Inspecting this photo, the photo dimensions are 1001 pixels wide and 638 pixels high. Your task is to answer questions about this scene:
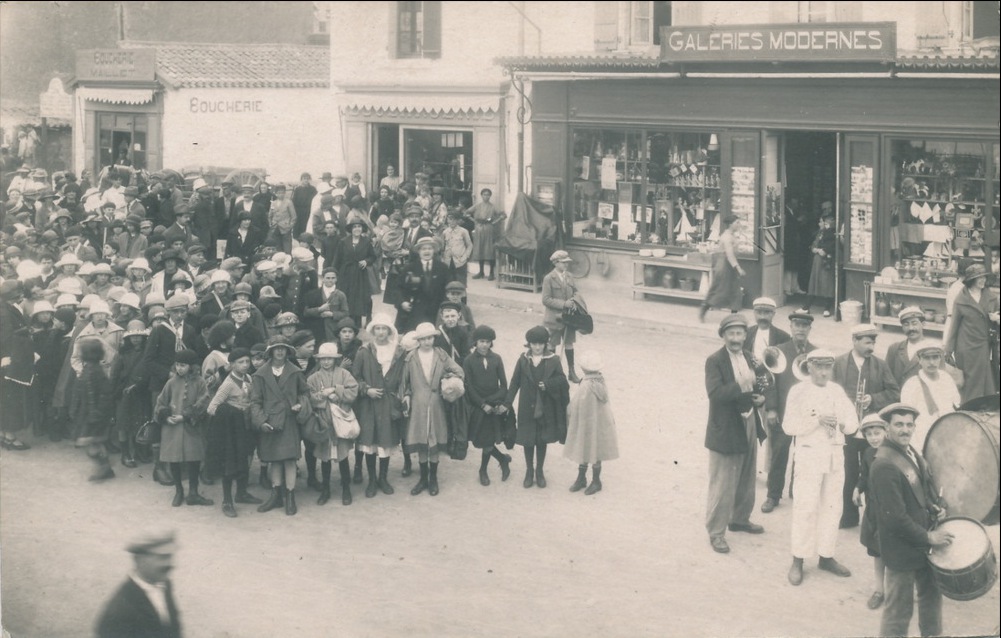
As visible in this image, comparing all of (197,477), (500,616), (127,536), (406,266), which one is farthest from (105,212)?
(500,616)

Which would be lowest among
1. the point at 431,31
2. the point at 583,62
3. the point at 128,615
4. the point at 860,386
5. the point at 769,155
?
the point at 128,615

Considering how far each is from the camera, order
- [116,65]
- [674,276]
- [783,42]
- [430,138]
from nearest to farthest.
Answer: [783,42]
[674,276]
[116,65]
[430,138]

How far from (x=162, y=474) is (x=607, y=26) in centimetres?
885

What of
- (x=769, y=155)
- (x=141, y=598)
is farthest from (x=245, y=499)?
(x=769, y=155)

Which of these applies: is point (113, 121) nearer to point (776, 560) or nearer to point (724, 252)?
point (724, 252)

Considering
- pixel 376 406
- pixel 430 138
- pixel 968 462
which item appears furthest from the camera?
pixel 430 138

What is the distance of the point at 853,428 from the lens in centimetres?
773

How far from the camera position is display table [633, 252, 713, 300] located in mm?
10500

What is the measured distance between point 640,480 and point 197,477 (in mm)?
3721

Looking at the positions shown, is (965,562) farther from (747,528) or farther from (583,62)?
(583,62)

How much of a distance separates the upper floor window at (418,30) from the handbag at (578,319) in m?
8.79

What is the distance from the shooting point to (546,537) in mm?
8375

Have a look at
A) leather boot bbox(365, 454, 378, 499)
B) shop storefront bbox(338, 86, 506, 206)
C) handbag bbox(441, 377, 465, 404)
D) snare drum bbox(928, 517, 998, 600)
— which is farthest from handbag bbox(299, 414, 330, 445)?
shop storefront bbox(338, 86, 506, 206)

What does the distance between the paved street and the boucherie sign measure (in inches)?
113
